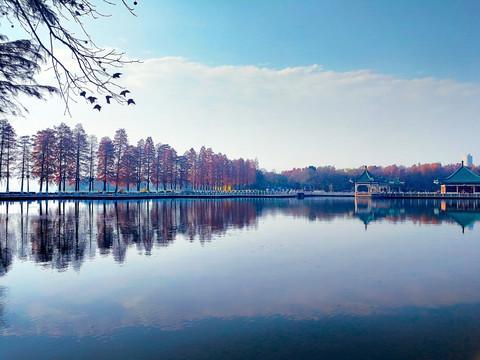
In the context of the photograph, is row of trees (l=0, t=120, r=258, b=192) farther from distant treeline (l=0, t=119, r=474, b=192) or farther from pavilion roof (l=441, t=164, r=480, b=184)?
pavilion roof (l=441, t=164, r=480, b=184)

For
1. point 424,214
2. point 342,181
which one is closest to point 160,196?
point 424,214

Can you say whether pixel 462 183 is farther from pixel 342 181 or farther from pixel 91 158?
pixel 91 158

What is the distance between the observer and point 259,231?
22250 millimetres

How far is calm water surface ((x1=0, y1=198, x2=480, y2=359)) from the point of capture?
6.53 meters

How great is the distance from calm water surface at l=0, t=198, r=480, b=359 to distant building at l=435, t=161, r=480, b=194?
66.2 m

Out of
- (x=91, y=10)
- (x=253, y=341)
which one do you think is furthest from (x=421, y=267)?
(x=91, y=10)

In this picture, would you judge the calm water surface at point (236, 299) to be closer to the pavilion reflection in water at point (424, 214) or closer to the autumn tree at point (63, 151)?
the pavilion reflection in water at point (424, 214)

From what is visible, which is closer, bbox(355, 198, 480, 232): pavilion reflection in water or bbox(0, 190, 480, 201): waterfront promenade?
bbox(355, 198, 480, 232): pavilion reflection in water

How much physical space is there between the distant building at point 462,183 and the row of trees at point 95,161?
2198 inches

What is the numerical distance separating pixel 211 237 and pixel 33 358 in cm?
1375

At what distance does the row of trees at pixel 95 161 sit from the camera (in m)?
Answer: 55.9

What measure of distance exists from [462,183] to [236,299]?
8013 centimetres

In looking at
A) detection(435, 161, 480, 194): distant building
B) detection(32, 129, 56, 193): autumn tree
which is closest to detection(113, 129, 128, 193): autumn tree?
detection(32, 129, 56, 193): autumn tree

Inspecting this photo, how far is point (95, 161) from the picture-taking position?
6775 cm
